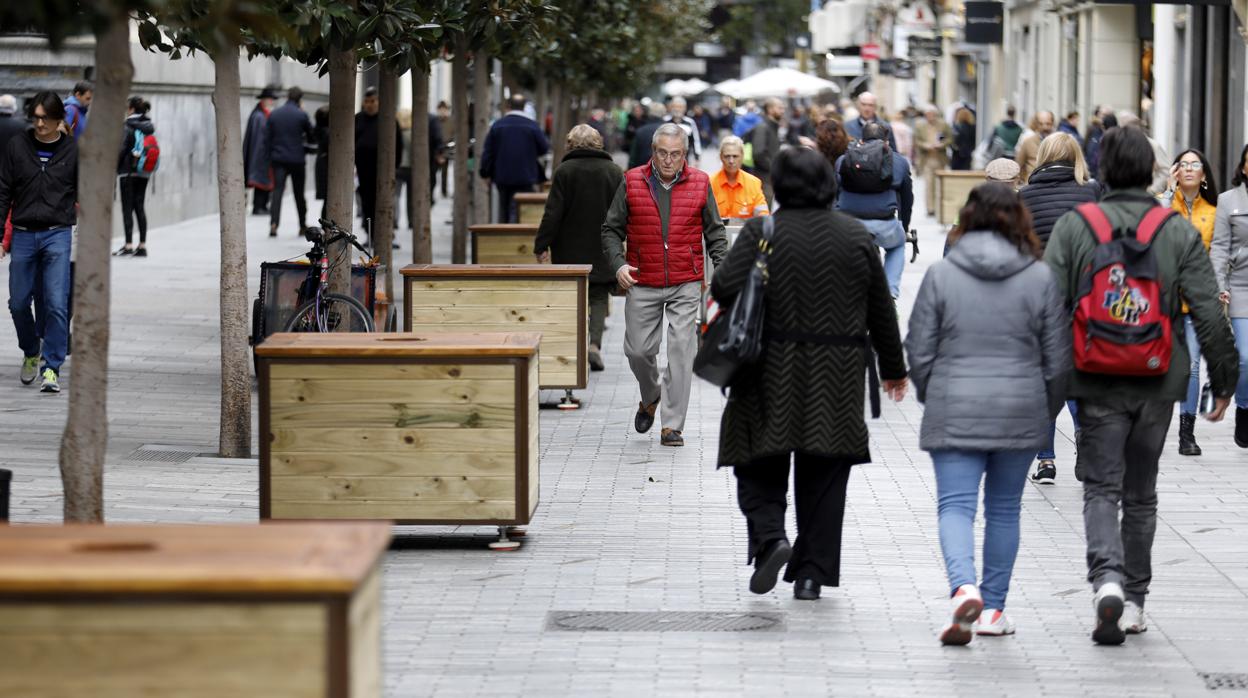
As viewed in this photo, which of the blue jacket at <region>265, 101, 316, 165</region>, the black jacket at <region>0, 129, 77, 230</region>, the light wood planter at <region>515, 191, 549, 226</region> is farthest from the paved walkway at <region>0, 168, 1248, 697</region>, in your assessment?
the blue jacket at <region>265, 101, 316, 165</region>

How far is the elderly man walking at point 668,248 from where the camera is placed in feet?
35.8

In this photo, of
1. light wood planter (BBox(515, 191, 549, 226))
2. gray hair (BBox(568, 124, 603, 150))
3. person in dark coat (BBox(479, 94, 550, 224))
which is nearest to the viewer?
gray hair (BBox(568, 124, 603, 150))

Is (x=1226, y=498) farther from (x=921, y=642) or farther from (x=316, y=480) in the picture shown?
(x=316, y=480)

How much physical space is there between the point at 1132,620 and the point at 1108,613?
24cm

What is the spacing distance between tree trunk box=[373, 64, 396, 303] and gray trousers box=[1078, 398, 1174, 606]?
25.7 ft

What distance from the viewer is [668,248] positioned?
1105cm

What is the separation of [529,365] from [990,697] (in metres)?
2.54

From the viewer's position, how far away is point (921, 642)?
6.91 metres

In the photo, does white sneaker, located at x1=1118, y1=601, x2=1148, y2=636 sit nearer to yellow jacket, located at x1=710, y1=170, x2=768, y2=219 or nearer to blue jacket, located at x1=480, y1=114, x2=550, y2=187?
yellow jacket, located at x1=710, y1=170, x2=768, y2=219

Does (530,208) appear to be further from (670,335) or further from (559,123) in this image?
(559,123)

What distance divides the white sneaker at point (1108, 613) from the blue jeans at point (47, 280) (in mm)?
7635

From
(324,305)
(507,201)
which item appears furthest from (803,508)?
(507,201)

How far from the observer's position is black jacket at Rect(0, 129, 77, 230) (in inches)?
489

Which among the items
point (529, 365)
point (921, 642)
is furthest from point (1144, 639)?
point (529, 365)
